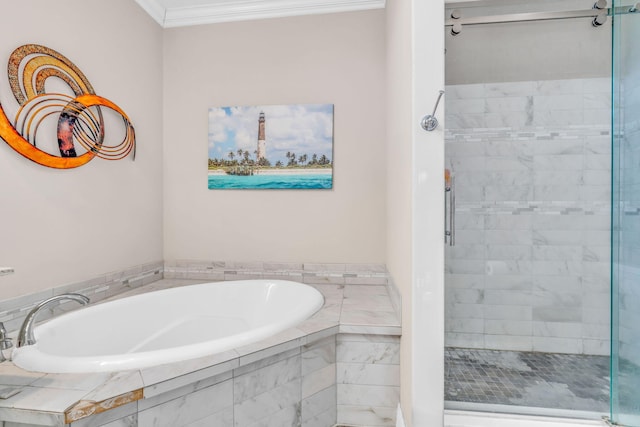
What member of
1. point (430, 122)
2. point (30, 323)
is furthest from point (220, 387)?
point (430, 122)

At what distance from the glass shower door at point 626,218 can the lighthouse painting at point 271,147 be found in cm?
151

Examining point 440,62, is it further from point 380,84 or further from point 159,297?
point 159,297

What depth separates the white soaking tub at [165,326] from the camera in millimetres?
1090

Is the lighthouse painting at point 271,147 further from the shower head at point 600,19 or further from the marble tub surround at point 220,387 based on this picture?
the shower head at point 600,19

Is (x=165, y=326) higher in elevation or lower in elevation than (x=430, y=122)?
lower

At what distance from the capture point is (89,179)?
182cm

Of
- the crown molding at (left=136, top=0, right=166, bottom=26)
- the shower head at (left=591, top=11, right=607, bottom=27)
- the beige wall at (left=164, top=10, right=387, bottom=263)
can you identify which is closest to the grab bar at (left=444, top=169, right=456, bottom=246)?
the beige wall at (left=164, top=10, right=387, bottom=263)

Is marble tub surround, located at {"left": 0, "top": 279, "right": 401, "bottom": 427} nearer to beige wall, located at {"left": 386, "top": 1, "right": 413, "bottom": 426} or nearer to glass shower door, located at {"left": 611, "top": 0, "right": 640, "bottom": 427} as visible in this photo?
beige wall, located at {"left": 386, "top": 1, "right": 413, "bottom": 426}

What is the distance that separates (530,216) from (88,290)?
2888mm

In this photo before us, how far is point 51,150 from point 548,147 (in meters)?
3.03

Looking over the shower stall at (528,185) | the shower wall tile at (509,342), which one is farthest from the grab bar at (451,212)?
the shower wall tile at (509,342)

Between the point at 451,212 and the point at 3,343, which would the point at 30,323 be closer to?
the point at 3,343

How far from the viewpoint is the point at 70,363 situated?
105cm

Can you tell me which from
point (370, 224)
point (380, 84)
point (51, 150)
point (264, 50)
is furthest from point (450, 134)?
point (51, 150)
